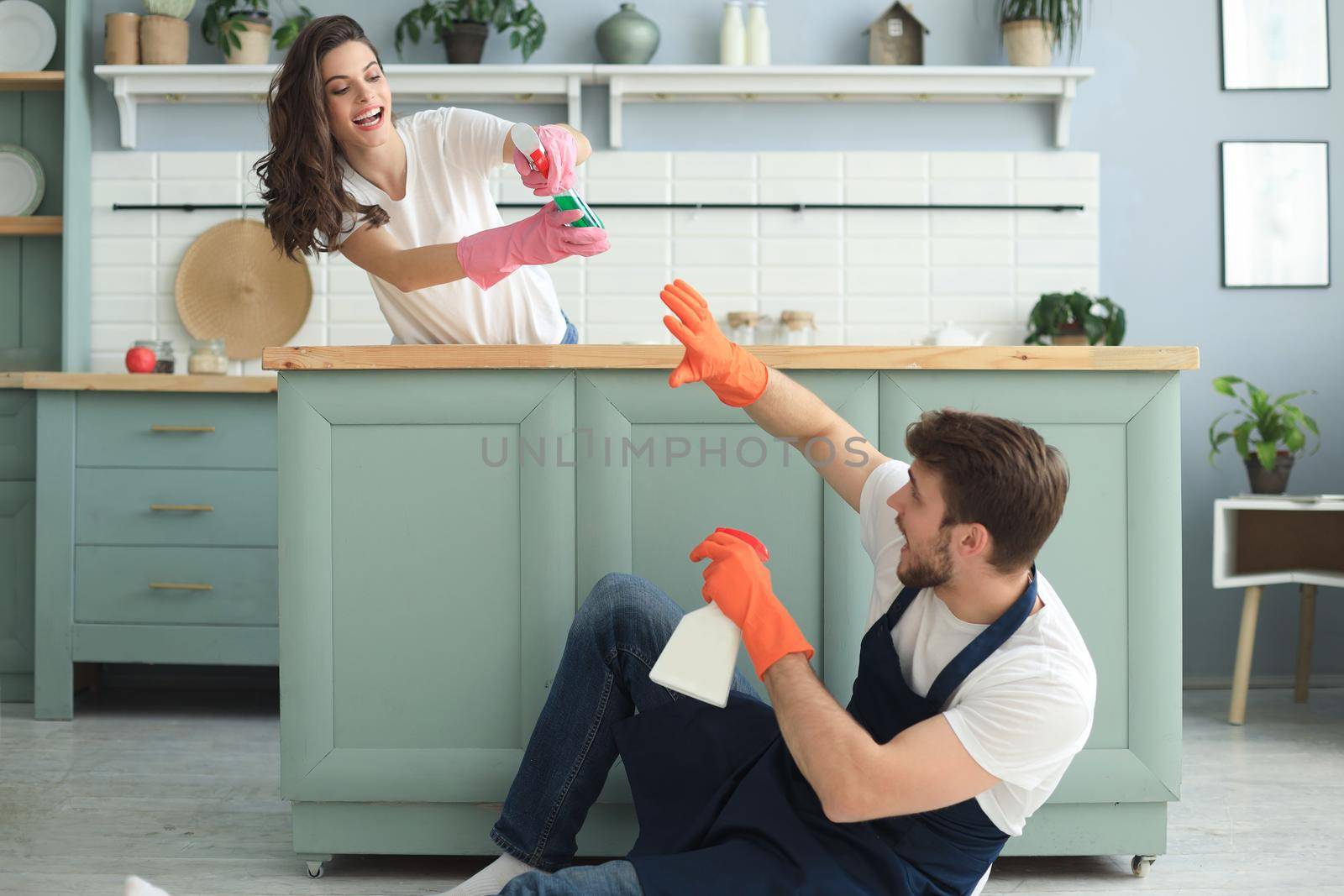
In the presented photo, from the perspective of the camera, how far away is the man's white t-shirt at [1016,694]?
3.89 ft

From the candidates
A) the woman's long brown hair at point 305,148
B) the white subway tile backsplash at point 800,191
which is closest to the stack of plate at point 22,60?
the woman's long brown hair at point 305,148

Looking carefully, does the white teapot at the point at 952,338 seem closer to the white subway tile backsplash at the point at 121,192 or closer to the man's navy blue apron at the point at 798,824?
the man's navy blue apron at the point at 798,824

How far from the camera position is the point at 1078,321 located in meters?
3.18

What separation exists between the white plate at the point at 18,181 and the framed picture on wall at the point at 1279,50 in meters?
3.64

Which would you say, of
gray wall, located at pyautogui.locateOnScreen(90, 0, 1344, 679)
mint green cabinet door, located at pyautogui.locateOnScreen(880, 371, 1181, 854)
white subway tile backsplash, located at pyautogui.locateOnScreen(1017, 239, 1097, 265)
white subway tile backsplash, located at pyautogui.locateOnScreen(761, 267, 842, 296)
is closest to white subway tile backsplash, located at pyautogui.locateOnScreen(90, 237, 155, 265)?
gray wall, located at pyautogui.locateOnScreen(90, 0, 1344, 679)

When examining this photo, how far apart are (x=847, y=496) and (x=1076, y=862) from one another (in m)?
0.86

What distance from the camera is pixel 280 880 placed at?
1.84 m

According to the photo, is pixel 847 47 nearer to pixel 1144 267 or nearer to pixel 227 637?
pixel 1144 267

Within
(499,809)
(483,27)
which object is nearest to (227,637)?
(499,809)

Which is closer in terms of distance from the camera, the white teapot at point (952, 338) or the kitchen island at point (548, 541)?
the kitchen island at point (548, 541)

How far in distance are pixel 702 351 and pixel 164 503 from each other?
200 cm

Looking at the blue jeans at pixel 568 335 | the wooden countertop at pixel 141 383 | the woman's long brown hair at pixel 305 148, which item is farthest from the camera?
the wooden countertop at pixel 141 383

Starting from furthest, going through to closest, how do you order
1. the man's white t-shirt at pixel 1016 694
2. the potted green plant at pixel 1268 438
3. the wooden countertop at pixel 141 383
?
the potted green plant at pixel 1268 438 < the wooden countertop at pixel 141 383 < the man's white t-shirt at pixel 1016 694

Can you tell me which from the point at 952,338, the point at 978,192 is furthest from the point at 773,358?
the point at 978,192
